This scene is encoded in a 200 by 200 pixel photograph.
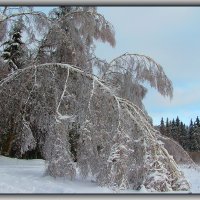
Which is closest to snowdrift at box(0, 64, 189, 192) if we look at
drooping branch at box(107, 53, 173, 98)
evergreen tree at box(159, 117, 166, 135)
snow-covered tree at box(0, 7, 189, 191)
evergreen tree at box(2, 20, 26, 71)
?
snow-covered tree at box(0, 7, 189, 191)

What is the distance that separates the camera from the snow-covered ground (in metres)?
4.54

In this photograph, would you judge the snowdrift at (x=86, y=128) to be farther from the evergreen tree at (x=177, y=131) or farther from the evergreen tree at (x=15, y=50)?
the evergreen tree at (x=15, y=50)

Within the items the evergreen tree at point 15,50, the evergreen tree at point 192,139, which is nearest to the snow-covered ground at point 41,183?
the evergreen tree at point 192,139

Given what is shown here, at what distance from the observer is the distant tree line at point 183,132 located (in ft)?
15.5

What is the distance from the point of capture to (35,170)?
5.81 meters

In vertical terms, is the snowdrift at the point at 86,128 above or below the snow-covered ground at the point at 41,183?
above

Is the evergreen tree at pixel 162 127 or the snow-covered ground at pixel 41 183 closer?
the snow-covered ground at pixel 41 183

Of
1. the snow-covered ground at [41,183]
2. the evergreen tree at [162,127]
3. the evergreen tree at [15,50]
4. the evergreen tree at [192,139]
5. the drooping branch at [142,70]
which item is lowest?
the snow-covered ground at [41,183]

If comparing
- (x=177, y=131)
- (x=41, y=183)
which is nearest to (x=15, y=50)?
(x=41, y=183)

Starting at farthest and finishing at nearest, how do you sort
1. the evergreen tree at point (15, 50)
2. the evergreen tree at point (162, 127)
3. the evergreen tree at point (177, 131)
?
the evergreen tree at point (15, 50)
the evergreen tree at point (162, 127)
the evergreen tree at point (177, 131)

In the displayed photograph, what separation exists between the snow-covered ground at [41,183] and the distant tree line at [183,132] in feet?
1.17

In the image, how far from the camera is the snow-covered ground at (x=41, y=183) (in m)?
4.54

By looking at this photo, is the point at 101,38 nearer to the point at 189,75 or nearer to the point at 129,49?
the point at 129,49

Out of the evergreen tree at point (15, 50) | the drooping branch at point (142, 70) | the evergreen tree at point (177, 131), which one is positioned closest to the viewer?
the evergreen tree at point (177, 131)
